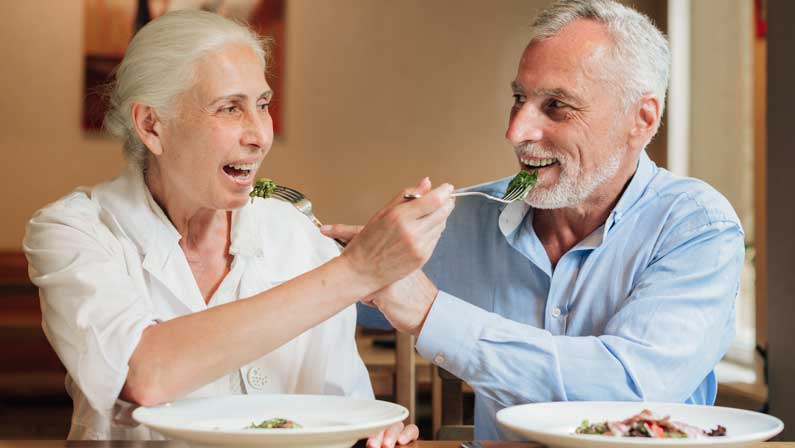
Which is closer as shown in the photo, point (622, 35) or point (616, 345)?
point (616, 345)

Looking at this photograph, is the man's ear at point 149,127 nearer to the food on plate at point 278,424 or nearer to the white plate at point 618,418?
the food on plate at point 278,424

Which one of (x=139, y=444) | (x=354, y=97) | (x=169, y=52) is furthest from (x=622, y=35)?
(x=354, y=97)

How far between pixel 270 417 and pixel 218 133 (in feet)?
1.99

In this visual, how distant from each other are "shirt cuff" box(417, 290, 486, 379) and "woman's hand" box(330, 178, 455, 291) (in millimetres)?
138

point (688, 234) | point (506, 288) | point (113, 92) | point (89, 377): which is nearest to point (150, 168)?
point (113, 92)

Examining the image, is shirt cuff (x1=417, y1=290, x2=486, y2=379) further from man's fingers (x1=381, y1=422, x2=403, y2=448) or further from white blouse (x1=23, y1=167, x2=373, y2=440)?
white blouse (x1=23, y1=167, x2=373, y2=440)

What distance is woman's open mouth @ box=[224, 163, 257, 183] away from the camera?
74.5 inches

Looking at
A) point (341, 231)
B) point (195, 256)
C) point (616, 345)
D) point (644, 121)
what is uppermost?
point (644, 121)

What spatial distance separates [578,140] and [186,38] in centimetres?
79

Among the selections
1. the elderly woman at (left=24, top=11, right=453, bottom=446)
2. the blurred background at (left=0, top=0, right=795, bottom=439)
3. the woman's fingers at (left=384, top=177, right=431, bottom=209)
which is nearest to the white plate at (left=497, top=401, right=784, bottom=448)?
the elderly woman at (left=24, top=11, right=453, bottom=446)

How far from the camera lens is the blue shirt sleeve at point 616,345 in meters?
1.64

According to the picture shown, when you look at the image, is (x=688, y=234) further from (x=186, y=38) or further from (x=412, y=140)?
(x=412, y=140)

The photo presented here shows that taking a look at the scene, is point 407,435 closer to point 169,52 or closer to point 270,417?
point 270,417

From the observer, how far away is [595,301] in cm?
190
